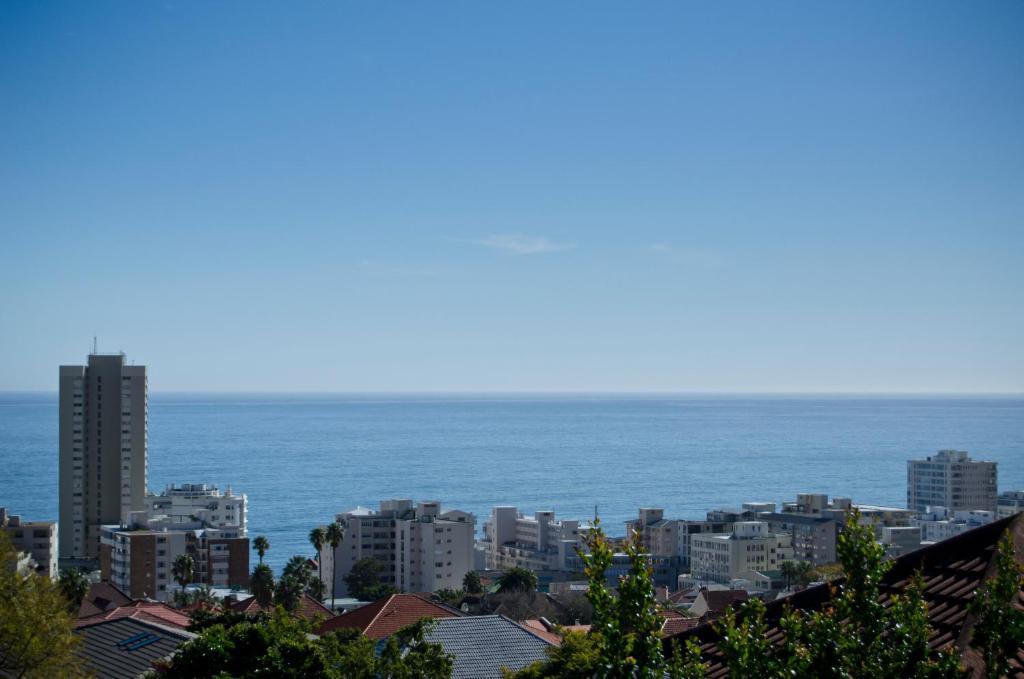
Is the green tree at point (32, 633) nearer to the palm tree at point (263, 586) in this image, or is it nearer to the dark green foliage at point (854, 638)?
the dark green foliage at point (854, 638)

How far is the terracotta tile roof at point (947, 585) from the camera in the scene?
228 inches

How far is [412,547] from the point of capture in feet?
248

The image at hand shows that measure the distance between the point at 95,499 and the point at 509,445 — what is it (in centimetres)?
11667

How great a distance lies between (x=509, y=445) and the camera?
19975 centimetres

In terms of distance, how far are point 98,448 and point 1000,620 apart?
90.4 meters

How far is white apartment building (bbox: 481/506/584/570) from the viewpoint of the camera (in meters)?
85.8

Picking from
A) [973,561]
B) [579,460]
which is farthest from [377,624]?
[579,460]

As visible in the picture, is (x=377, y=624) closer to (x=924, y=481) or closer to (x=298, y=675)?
(x=298, y=675)

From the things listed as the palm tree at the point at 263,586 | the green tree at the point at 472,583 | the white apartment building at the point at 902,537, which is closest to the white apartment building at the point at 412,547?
the green tree at the point at 472,583

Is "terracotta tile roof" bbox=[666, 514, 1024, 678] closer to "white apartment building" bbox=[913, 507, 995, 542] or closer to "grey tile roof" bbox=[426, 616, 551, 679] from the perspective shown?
"grey tile roof" bbox=[426, 616, 551, 679]

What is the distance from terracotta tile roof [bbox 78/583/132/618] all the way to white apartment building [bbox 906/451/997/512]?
83.6 metres

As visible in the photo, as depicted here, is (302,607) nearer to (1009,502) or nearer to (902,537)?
(902,537)

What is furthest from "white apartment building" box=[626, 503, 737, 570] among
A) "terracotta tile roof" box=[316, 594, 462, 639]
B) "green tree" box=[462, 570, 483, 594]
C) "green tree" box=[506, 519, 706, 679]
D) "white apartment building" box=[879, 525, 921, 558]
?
"green tree" box=[506, 519, 706, 679]

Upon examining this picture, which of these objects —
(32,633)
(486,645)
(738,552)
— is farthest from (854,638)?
(738,552)
